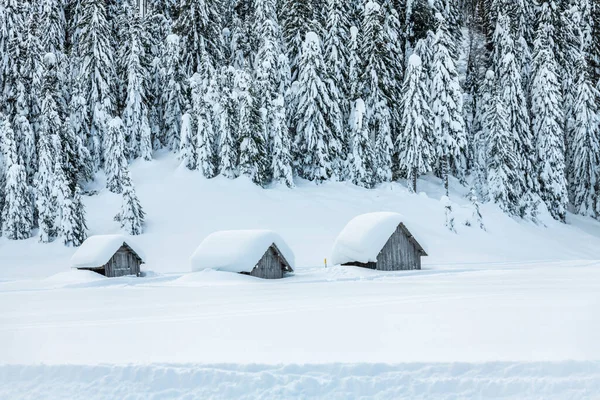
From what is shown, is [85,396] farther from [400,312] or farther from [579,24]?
[579,24]

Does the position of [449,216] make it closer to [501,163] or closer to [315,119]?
[501,163]

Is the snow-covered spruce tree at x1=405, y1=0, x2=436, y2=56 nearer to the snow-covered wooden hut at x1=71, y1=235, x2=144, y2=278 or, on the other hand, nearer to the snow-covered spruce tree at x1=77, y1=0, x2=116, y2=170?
the snow-covered spruce tree at x1=77, y1=0, x2=116, y2=170

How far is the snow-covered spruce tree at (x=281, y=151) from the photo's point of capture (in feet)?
151

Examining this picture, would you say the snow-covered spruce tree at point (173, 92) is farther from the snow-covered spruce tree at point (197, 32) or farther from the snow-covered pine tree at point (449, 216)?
the snow-covered pine tree at point (449, 216)

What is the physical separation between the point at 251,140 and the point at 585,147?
32.3 m

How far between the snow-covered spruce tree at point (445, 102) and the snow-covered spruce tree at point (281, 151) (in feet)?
44.3

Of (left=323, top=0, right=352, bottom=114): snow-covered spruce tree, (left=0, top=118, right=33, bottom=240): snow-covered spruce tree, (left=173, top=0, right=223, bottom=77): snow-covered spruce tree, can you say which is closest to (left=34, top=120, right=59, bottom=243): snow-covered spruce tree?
(left=0, top=118, right=33, bottom=240): snow-covered spruce tree

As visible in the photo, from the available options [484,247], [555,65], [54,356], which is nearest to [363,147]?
[484,247]

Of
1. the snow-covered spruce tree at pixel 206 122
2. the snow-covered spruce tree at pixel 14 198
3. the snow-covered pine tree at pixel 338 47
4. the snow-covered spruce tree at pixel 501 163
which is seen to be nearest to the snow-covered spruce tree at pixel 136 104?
the snow-covered spruce tree at pixel 206 122

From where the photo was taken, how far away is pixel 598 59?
58.4 m

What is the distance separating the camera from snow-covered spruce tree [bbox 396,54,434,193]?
47938 mm

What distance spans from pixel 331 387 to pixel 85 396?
3879mm

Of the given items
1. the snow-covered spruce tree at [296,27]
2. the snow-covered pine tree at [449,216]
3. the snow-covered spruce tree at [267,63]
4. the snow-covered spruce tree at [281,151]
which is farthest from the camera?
the snow-covered spruce tree at [296,27]

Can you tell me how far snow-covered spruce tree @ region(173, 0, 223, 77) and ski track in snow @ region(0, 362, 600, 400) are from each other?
47.4 m
